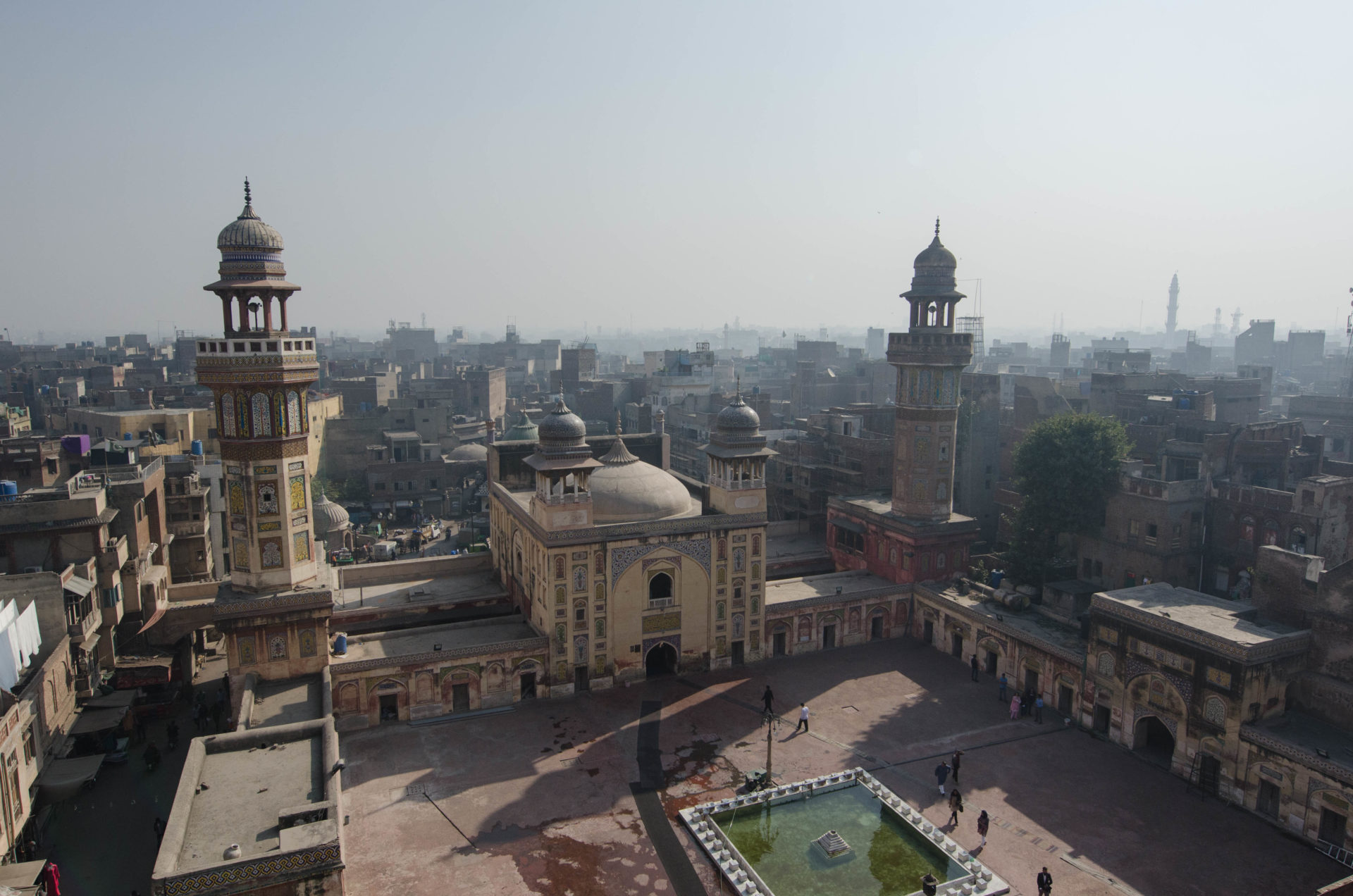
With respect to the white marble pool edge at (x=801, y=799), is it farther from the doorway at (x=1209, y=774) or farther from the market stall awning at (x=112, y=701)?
the market stall awning at (x=112, y=701)

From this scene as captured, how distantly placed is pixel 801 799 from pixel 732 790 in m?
2.10

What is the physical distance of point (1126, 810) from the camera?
2561cm

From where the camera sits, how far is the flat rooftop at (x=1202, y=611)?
85.7 ft

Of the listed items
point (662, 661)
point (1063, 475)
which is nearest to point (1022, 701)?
point (1063, 475)

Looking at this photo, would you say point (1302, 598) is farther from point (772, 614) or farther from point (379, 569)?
point (379, 569)

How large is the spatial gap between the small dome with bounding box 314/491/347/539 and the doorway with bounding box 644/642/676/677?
2525 cm

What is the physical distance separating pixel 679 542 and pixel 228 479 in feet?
53.1

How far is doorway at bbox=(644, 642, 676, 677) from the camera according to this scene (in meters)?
34.8

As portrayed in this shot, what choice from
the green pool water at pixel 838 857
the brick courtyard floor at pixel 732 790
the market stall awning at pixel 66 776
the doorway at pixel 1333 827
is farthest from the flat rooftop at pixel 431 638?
the doorway at pixel 1333 827

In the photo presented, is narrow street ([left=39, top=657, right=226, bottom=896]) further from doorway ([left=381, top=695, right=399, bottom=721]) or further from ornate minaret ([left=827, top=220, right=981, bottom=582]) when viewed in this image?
ornate minaret ([left=827, top=220, right=981, bottom=582])

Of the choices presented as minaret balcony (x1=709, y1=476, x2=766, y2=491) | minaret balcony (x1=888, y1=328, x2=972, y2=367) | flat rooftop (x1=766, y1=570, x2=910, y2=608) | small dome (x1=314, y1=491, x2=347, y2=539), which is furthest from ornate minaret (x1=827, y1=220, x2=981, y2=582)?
small dome (x1=314, y1=491, x2=347, y2=539)

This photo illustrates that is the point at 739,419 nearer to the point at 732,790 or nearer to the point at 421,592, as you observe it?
the point at 732,790

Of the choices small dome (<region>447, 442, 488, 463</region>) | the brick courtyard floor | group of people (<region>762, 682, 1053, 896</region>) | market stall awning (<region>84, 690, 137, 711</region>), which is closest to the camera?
group of people (<region>762, 682, 1053, 896</region>)

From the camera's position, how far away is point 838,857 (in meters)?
23.3
